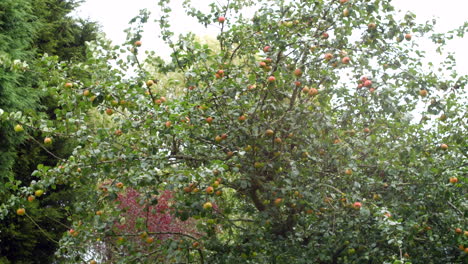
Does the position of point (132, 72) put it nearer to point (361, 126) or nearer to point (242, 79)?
point (242, 79)

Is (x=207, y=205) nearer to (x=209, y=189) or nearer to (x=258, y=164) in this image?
(x=209, y=189)

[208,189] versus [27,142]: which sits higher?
[27,142]

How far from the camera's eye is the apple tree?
3.82m

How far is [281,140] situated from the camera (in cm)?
448

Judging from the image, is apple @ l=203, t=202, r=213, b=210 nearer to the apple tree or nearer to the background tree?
the apple tree

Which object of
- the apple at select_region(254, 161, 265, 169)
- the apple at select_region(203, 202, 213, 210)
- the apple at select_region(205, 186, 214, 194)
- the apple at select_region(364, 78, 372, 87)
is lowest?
the apple at select_region(203, 202, 213, 210)

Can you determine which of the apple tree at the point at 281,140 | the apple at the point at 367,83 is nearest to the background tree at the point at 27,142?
the apple tree at the point at 281,140

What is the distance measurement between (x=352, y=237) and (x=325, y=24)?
2.05 metres

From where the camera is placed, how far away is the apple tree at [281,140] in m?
3.82

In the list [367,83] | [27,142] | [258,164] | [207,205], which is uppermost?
[27,142]

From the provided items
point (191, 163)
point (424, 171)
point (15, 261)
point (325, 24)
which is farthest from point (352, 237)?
point (15, 261)

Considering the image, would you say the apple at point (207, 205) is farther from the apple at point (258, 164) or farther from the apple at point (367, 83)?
the apple at point (367, 83)

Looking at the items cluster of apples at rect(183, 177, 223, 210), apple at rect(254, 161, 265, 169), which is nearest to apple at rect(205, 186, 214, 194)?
cluster of apples at rect(183, 177, 223, 210)

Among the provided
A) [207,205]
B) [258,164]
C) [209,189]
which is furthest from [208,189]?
[258,164]
